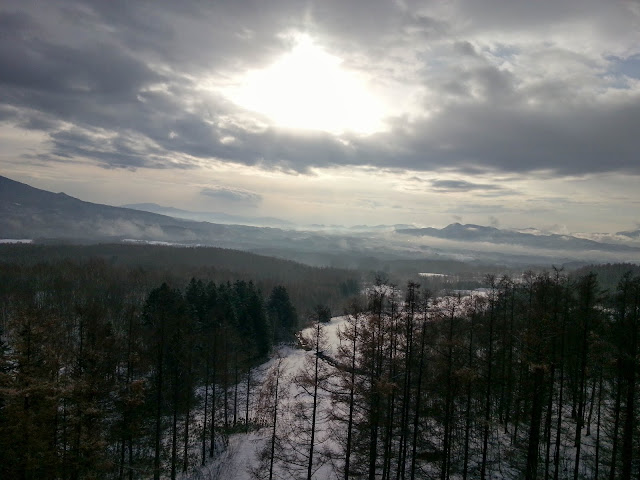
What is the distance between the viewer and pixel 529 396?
16.8m

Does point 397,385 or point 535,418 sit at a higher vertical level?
point 397,385

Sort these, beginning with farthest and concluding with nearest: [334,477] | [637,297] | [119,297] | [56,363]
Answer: [119,297] → [334,477] → [56,363] → [637,297]

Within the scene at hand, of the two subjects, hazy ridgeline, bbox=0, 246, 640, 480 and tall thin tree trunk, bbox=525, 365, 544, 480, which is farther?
tall thin tree trunk, bbox=525, 365, 544, 480

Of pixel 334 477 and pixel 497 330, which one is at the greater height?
pixel 497 330

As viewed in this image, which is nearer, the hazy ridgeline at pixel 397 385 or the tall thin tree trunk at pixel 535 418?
the hazy ridgeline at pixel 397 385

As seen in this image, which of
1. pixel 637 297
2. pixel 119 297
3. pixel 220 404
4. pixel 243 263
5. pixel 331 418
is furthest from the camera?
pixel 243 263

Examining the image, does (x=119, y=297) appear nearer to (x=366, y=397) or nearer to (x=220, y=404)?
(x=220, y=404)

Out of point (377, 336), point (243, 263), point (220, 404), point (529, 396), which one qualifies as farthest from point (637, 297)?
point (243, 263)

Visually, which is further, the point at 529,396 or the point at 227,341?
the point at 227,341

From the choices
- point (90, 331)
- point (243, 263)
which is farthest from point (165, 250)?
point (90, 331)

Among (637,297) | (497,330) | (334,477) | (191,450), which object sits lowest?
(191,450)

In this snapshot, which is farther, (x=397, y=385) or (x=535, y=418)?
(x=397, y=385)

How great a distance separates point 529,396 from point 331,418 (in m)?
9.25

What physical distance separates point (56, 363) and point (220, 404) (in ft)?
63.0
